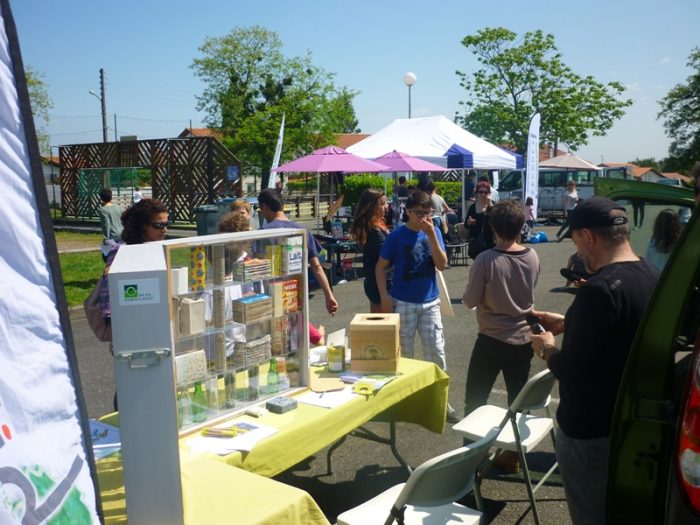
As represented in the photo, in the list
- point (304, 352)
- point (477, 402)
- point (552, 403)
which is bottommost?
point (552, 403)

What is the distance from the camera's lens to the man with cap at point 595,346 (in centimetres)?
243

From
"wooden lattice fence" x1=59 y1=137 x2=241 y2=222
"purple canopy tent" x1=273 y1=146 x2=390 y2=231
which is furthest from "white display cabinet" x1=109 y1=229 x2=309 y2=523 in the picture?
"wooden lattice fence" x1=59 y1=137 x2=241 y2=222

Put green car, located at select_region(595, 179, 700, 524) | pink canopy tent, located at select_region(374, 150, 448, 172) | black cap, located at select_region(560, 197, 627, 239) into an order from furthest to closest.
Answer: pink canopy tent, located at select_region(374, 150, 448, 172) → black cap, located at select_region(560, 197, 627, 239) → green car, located at select_region(595, 179, 700, 524)

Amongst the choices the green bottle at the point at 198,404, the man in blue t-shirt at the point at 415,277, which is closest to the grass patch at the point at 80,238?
the man in blue t-shirt at the point at 415,277

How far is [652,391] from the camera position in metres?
1.83

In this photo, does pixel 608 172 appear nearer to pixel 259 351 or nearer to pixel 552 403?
pixel 552 403

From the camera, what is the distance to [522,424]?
12.7 ft

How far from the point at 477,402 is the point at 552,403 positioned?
4.85ft

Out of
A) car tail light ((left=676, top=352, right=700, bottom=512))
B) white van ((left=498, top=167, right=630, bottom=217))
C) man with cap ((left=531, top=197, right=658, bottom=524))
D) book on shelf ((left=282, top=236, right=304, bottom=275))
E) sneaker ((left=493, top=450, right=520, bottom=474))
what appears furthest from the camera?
white van ((left=498, top=167, right=630, bottom=217))

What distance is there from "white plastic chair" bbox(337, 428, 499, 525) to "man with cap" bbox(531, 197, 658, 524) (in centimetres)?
40

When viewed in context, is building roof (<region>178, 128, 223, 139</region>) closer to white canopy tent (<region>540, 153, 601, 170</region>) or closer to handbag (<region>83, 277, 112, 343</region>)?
white canopy tent (<region>540, 153, 601, 170</region>)

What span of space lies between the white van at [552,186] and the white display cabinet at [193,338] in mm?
22022

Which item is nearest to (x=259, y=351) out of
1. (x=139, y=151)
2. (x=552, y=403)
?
(x=552, y=403)

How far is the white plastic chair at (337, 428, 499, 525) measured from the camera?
2471 millimetres
